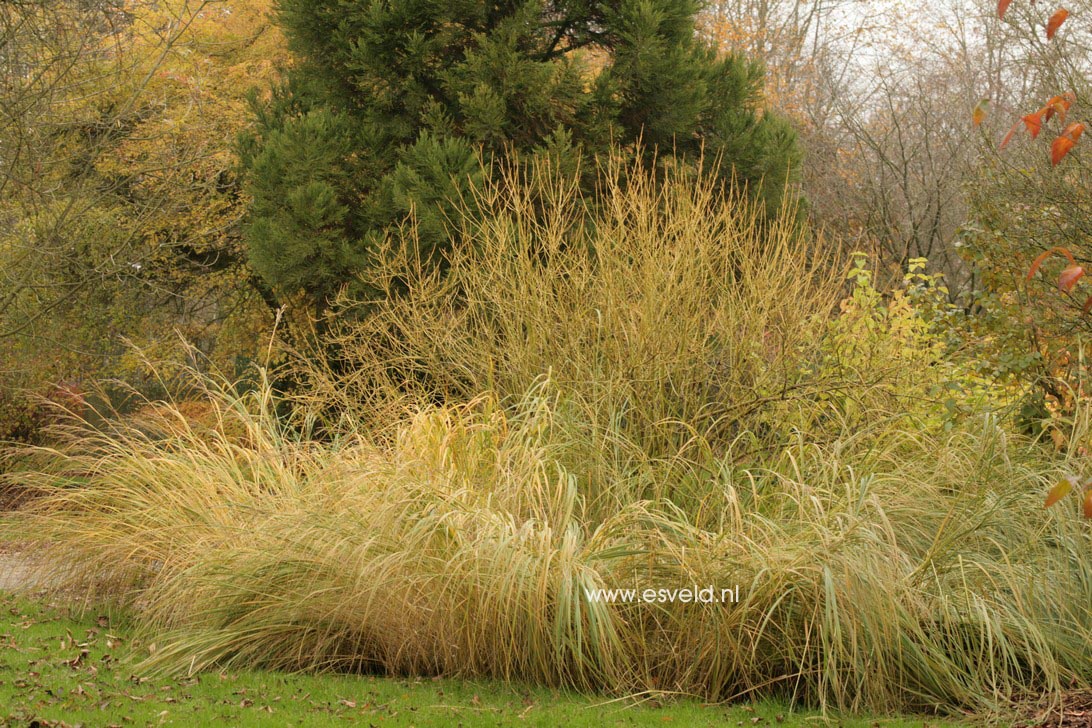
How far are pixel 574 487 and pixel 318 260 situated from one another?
445 centimetres

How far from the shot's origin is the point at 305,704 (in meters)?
4.18

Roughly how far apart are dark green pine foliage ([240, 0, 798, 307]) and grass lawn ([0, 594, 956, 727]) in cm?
450

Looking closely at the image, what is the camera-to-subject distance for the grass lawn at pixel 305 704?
395cm

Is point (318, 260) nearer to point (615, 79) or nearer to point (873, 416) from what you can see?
point (615, 79)

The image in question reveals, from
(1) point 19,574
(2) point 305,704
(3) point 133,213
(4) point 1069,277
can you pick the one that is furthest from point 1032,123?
(3) point 133,213

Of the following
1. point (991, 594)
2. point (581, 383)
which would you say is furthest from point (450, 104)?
point (991, 594)

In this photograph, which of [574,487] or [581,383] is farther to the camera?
[581,383]

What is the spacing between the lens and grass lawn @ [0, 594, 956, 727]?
395cm

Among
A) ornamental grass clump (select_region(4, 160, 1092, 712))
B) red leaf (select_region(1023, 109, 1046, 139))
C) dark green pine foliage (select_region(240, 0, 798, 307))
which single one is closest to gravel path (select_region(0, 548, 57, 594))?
ornamental grass clump (select_region(4, 160, 1092, 712))

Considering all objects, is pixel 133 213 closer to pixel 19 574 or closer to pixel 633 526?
pixel 19 574

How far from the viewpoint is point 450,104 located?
9.14 meters

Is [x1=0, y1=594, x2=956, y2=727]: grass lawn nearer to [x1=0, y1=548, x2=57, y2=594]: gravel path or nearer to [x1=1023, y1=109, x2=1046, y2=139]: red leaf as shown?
[x1=0, y1=548, x2=57, y2=594]: gravel path

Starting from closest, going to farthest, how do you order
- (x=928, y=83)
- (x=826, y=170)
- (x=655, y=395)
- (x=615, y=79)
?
(x=655, y=395) < (x=615, y=79) < (x=826, y=170) < (x=928, y=83)

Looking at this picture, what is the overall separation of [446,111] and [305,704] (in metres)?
5.94
